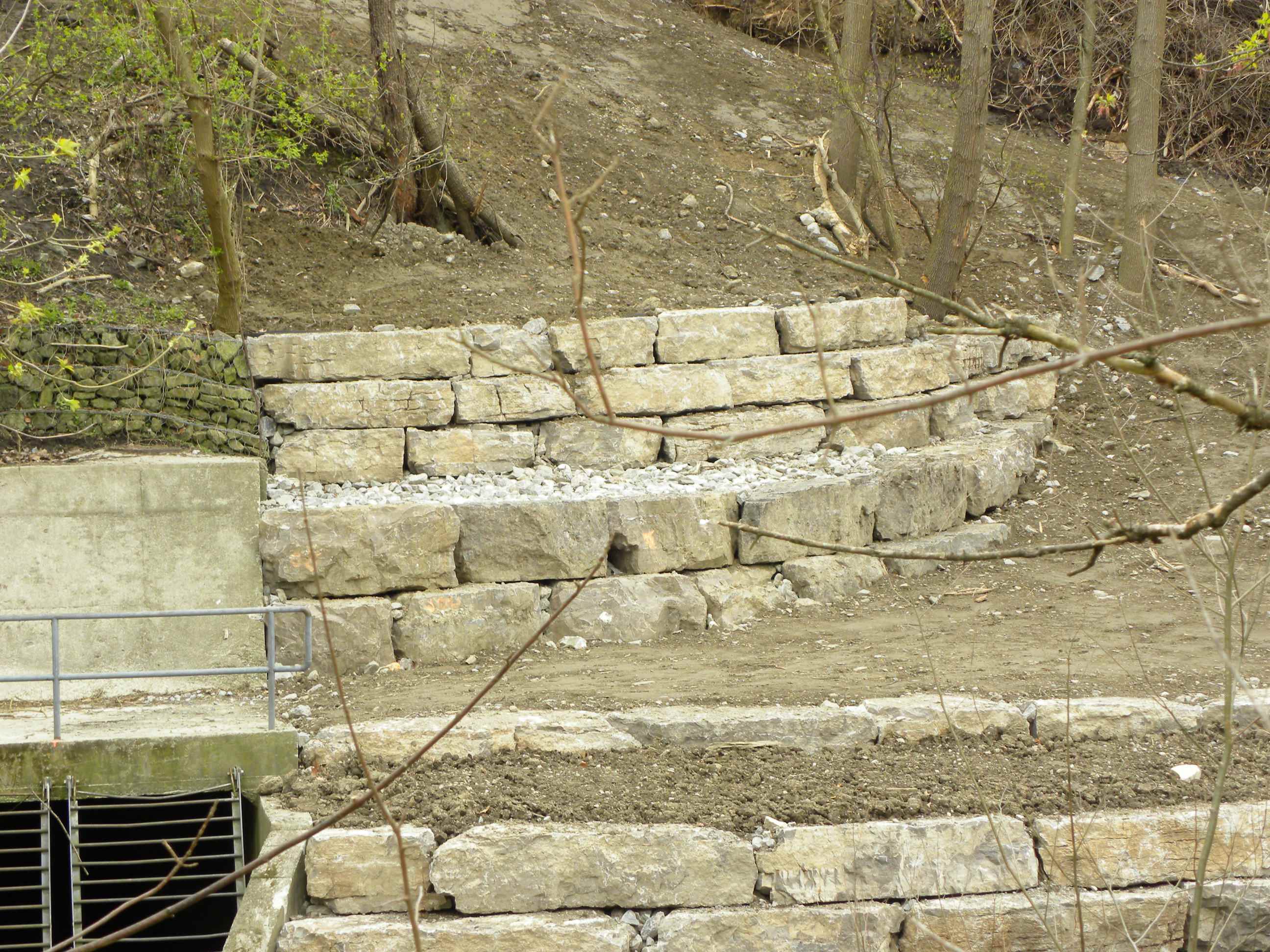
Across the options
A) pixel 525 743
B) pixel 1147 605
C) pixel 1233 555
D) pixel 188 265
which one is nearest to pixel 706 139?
pixel 188 265

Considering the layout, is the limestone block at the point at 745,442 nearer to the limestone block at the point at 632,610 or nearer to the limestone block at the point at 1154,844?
the limestone block at the point at 632,610

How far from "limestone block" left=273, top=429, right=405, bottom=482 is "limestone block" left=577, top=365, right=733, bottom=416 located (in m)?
1.69

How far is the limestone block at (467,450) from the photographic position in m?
9.16

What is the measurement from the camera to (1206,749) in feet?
20.0

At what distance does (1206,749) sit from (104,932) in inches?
251

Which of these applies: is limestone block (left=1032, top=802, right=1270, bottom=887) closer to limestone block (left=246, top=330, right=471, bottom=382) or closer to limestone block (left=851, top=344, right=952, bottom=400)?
limestone block (left=851, top=344, right=952, bottom=400)

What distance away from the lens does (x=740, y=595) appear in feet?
27.8

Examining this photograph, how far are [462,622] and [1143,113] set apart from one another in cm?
919

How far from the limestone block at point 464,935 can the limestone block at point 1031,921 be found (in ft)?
4.70

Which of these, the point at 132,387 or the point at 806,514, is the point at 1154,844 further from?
the point at 132,387

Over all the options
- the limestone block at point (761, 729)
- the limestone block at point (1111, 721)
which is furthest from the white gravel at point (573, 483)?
the limestone block at point (1111, 721)

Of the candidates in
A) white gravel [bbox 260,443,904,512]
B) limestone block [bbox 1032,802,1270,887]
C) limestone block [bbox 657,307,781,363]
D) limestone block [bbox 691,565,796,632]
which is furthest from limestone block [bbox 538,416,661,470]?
limestone block [bbox 1032,802,1270,887]

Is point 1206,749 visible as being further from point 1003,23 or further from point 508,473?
point 1003,23

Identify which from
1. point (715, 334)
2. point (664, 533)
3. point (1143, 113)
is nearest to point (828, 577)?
point (664, 533)
